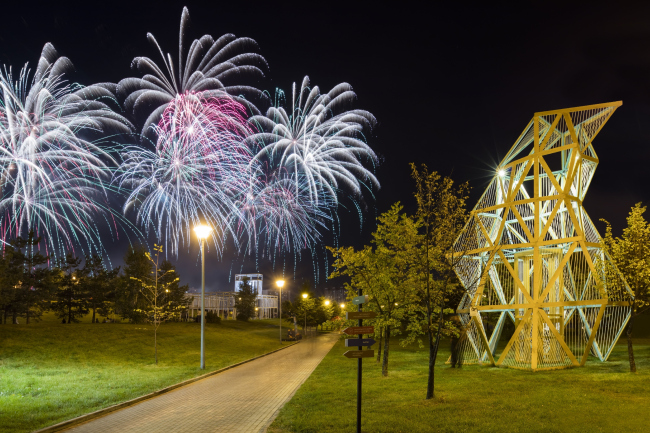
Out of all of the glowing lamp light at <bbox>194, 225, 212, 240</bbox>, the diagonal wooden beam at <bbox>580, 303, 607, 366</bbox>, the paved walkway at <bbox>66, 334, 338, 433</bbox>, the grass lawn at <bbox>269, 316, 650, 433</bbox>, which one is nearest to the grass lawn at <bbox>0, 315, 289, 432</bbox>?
the paved walkway at <bbox>66, 334, 338, 433</bbox>

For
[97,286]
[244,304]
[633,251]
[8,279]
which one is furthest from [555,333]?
[244,304]

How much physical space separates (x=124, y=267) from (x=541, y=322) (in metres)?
48.3

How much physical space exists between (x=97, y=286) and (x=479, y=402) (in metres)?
44.3

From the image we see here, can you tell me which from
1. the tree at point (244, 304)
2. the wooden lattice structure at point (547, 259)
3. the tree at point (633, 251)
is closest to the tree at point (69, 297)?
the tree at point (244, 304)

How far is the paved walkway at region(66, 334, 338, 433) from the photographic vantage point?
34.5 ft

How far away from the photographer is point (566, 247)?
2433 centimetres

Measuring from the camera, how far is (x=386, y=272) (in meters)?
18.8

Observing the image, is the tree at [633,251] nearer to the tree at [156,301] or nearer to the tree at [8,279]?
the tree at [156,301]

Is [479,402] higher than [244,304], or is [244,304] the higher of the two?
[479,402]

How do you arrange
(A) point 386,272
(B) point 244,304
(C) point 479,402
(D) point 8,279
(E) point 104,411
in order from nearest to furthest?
1. (E) point 104,411
2. (C) point 479,402
3. (A) point 386,272
4. (D) point 8,279
5. (B) point 244,304

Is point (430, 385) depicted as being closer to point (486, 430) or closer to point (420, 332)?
point (486, 430)

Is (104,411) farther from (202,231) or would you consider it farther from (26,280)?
(26,280)

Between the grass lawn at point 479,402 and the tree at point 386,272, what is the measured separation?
256 centimetres

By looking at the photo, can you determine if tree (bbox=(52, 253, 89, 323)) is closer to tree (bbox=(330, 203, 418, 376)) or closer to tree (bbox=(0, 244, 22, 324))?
tree (bbox=(0, 244, 22, 324))
